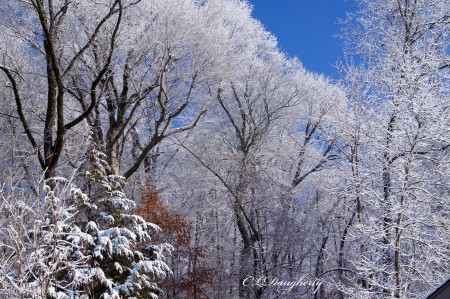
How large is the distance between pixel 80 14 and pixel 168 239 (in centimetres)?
897

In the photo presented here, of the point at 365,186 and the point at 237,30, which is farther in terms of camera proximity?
the point at 237,30

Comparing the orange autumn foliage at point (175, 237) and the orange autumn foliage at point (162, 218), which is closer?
the orange autumn foliage at point (162, 218)

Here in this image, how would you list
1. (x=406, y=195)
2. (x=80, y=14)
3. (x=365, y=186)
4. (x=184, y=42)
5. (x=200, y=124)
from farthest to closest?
(x=200, y=124) < (x=184, y=42) < (x=80, y=14) < (x=365, y=186) < (x=406, y=195)

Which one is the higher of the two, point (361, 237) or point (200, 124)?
point (200, 124)

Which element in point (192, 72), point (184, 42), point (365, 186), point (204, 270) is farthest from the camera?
point (204, 270)

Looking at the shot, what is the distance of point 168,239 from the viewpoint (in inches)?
757

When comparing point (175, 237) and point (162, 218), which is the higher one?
point (162, 218)

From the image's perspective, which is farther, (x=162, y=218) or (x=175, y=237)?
(x=175, y=237)

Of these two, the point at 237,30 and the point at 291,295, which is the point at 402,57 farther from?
the point at 237,30

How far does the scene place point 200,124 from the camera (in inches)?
869

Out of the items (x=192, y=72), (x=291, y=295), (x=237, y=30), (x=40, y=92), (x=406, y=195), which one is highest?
(x=237, y=30)

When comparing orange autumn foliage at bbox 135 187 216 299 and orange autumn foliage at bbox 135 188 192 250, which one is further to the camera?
orange autumn foliage at bbox 135 187 216 299

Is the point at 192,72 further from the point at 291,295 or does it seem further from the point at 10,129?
the point at 291,295

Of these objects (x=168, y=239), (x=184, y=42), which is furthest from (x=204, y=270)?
(x=184, y=42)
